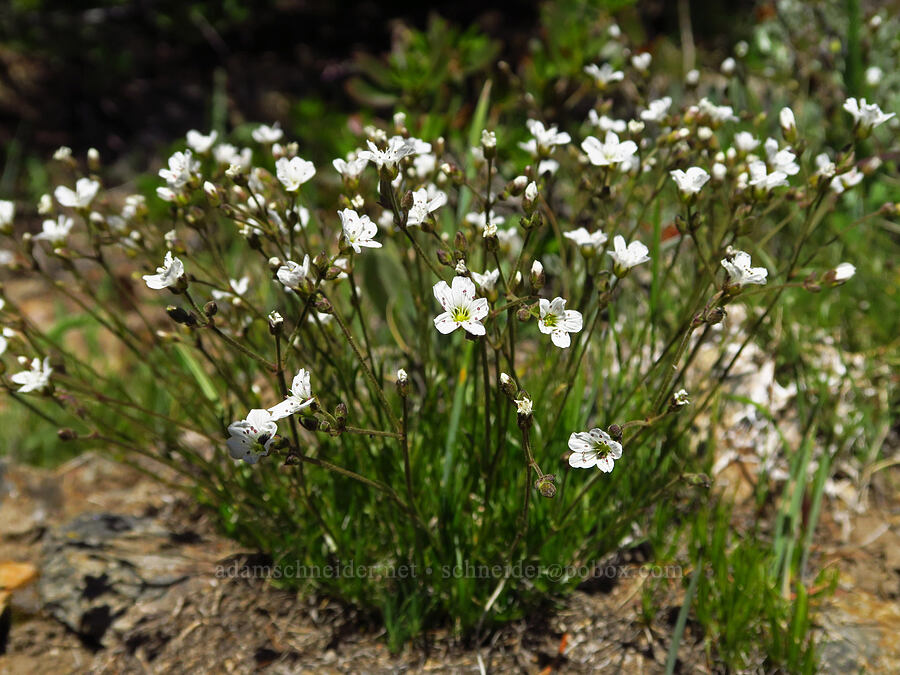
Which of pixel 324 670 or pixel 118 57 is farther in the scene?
pixel 118 57

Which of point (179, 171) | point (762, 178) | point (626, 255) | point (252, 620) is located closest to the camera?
point (626, 255)

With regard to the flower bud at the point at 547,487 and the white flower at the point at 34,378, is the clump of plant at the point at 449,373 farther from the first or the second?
the flower bud at the point at 547,487

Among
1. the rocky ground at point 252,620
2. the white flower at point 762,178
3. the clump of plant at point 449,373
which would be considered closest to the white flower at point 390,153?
the clump of plant at point 449,373

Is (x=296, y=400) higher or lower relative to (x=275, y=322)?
lower

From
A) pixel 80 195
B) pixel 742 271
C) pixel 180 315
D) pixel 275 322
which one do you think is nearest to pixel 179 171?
pixel 80 195

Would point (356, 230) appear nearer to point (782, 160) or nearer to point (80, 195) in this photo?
point (80, 195)

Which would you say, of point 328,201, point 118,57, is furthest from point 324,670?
point 118,57

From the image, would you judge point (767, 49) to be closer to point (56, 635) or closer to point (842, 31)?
point (842, 31)
